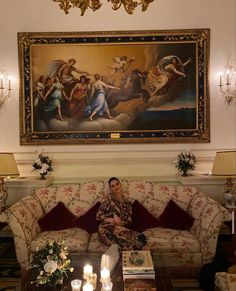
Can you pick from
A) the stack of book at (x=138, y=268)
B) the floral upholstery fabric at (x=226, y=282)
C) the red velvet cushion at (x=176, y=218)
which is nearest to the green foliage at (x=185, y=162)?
the red velvet cushion at (x=176, y=218)

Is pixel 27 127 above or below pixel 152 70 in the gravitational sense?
below

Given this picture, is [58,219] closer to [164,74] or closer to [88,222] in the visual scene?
[88,222]

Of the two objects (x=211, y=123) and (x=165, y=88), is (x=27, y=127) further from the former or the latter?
(x=211, y=123)

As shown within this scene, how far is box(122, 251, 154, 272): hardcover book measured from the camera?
2.74 m

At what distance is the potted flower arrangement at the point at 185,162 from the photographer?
5043 mm

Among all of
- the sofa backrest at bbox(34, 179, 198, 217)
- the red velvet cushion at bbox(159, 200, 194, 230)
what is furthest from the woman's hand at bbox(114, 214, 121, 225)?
the red velvet cushion at bbox(159, 200, 194, 230)

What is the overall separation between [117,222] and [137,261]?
117 cm

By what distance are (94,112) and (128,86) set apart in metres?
0.65

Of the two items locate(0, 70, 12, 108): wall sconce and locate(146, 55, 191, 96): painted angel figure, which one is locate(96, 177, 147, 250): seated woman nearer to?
locate(146, 55, 191, 96): painted angel figure

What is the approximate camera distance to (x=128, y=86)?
17.2ft

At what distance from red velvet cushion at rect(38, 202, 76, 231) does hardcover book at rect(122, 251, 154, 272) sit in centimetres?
144

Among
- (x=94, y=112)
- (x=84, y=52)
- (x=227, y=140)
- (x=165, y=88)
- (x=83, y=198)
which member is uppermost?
(x=84, y=52)

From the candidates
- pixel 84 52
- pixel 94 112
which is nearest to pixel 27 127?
pixel 94 112

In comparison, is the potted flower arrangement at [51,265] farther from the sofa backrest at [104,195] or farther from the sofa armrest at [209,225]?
the sofa backrest at [104,195]
